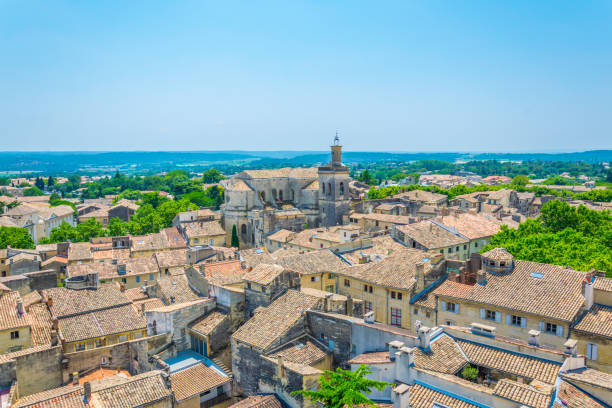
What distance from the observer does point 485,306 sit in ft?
93.6

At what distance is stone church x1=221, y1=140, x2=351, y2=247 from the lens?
8100 centimetres

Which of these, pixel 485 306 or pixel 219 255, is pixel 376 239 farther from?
pixel 485 306

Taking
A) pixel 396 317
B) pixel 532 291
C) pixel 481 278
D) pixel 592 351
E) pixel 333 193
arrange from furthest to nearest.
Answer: pixel 333 193
pixel 396 317
pixel 481 278
pixel 532 291
pixel 592 351

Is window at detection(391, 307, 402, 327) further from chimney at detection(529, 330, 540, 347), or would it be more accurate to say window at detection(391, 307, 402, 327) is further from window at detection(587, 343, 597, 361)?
window at detection(587, 343, 597, 361)

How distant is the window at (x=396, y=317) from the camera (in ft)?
107

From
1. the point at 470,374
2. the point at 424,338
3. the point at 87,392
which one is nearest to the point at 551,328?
the point at 470,374

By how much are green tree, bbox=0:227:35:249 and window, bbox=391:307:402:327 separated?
233ft

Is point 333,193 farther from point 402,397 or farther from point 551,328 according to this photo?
point 402,397

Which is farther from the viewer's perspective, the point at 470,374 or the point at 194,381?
the point at 194,381

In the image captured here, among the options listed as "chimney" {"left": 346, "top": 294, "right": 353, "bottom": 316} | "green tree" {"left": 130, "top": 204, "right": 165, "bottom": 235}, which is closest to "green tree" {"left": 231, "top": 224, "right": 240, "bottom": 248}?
"green tree" {"left": 130, "top": 204, "right": 165, "bottom": 235}

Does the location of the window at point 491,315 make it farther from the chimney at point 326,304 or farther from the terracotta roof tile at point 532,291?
the chimney at point 326,304

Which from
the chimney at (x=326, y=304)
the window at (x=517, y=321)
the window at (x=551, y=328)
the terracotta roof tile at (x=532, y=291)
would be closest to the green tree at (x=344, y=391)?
the chimney at (x=326, y=304)

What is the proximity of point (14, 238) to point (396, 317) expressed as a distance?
72466 millimetres

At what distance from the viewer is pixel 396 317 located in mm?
32844
